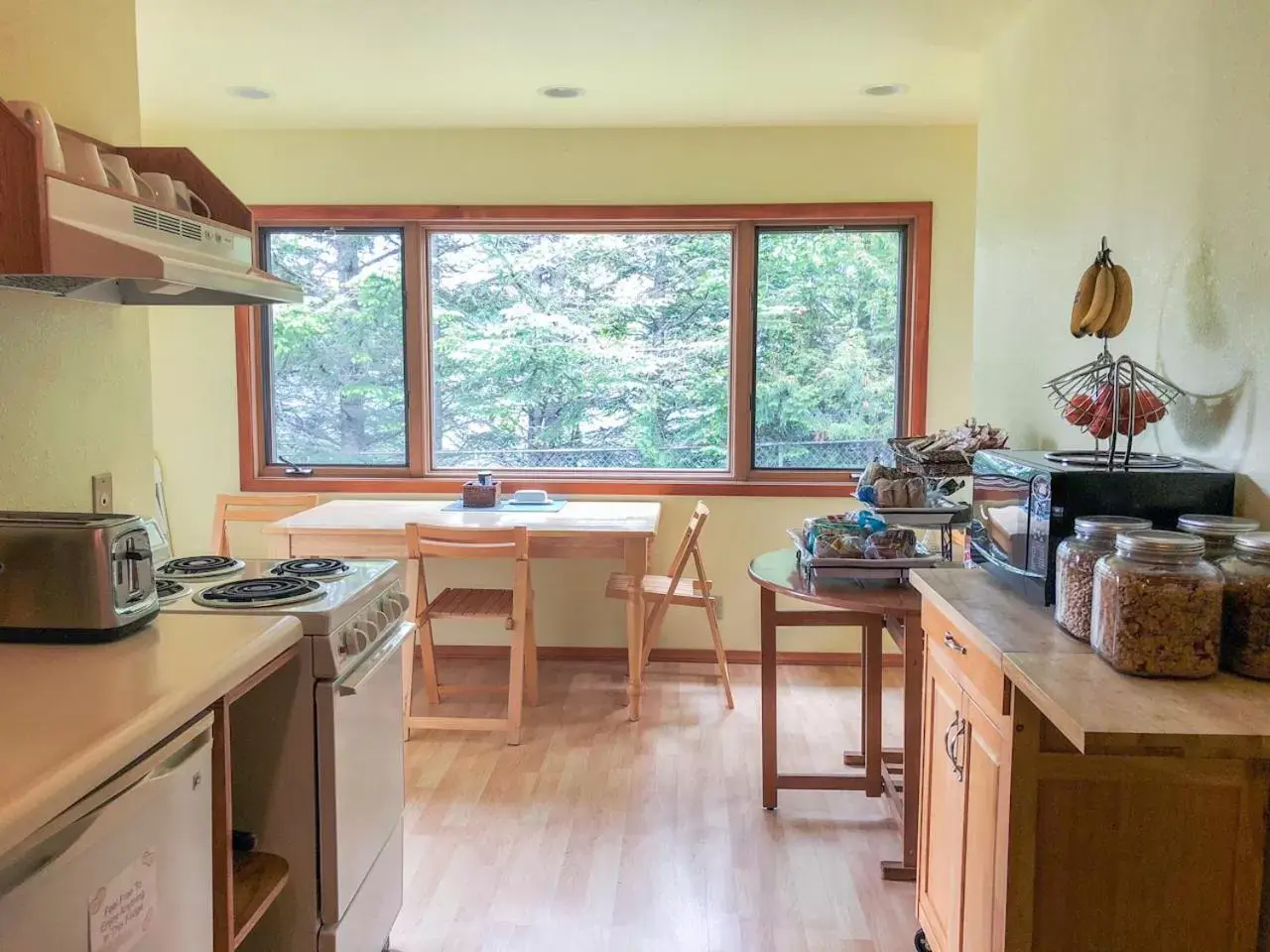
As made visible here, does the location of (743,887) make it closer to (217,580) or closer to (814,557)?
(814,557)

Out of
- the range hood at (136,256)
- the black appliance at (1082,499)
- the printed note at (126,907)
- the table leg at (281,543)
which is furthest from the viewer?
the table leg at (281,543)

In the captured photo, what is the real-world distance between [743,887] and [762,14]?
2.55 meters

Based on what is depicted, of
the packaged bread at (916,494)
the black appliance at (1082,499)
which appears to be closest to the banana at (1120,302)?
the black appliance at (1082,499)

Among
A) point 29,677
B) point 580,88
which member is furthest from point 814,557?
point 580,88

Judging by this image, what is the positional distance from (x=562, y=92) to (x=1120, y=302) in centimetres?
242

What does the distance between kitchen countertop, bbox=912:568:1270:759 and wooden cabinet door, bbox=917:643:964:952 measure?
0.25 m

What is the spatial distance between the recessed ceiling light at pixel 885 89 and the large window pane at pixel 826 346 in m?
0.70

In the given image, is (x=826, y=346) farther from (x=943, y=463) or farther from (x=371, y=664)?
(x=371, y=664)

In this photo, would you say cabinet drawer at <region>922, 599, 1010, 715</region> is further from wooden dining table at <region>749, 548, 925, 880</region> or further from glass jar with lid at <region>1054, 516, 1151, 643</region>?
wooden dining table at <region>749, 548, 925, 880</region>

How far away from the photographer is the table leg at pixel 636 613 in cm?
360

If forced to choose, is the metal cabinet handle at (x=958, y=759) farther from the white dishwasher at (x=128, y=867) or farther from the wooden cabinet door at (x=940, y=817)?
the white dishwasher at (x=128, y=867)

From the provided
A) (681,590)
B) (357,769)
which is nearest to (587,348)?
(681,590)

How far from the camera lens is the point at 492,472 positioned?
14.6 ft

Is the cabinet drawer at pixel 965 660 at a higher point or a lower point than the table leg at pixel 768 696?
higher
